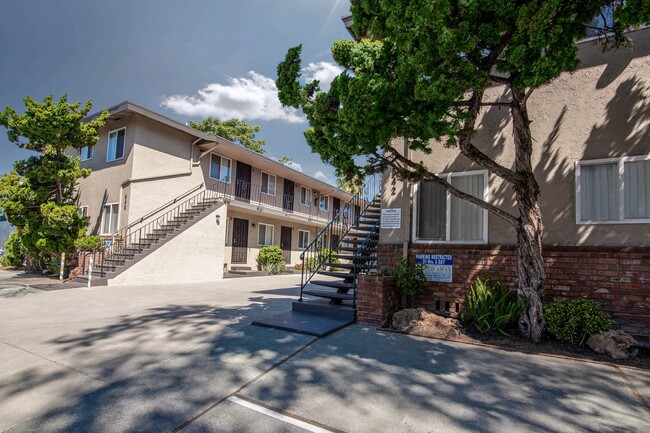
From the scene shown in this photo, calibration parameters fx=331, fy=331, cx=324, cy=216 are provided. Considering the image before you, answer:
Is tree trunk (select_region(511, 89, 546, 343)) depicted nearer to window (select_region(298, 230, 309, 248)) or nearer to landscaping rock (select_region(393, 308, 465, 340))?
landscaping rock (select_region(393, 308, 465, 340))

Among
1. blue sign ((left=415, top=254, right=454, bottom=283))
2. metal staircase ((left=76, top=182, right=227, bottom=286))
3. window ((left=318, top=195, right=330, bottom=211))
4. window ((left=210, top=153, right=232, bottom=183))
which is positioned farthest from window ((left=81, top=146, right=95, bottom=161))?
blue sign ((left=415, top=254, right=454, bottom=283))

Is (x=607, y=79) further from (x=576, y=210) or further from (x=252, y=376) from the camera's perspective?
(x=252, y=376)

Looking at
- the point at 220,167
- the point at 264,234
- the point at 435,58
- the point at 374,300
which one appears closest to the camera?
the point at 435,58

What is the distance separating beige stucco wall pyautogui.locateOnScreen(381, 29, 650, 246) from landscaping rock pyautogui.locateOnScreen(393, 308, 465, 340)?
65.3 inches

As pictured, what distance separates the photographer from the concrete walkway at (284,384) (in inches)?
103

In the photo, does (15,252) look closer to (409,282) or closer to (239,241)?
(239,241)

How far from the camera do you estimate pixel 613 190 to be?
5.13 meters

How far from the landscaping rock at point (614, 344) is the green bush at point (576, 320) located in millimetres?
112

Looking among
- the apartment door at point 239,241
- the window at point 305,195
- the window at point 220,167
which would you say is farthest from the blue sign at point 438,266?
the window at point 305,195

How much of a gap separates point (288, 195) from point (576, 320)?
17.0 meters

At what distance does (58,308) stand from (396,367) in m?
6.73

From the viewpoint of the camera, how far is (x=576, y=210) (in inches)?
208

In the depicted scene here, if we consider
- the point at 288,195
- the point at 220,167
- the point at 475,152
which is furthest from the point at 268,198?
the point at 475,152

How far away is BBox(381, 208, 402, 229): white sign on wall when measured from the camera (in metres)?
6.57
